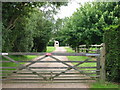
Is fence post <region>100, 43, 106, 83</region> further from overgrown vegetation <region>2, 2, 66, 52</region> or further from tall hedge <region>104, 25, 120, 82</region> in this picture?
overgrown vegetation <region>2, 2, 66, 52</region>

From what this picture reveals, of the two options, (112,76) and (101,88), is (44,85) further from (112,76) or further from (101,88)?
Result: (112,76)

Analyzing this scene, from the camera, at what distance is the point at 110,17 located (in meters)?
14.6

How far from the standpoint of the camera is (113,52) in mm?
6438

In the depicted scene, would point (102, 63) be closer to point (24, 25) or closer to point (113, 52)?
point (113, 52)

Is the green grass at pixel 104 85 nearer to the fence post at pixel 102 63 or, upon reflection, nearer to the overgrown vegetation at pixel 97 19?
the fence post at pixel 102 63

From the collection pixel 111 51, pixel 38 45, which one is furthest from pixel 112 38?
pixel 38 45

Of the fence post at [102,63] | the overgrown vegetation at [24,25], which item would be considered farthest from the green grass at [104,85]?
the overgrown vegetation at [24,25]

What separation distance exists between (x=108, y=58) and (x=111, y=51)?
33 cm

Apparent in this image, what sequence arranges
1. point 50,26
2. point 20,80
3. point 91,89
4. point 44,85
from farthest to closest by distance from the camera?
point 50,26 < point 20,80 < point 44,85 < point 91,89

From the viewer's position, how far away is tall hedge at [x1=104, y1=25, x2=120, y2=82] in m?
6.39

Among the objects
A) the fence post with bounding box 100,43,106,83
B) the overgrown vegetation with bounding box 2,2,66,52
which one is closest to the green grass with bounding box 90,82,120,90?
the fence post with bounding box 100,43,106,83

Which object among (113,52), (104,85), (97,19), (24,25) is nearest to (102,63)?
(113,52)

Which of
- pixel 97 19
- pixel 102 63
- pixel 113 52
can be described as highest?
pixel 97 19

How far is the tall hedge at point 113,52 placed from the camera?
6391 mm
